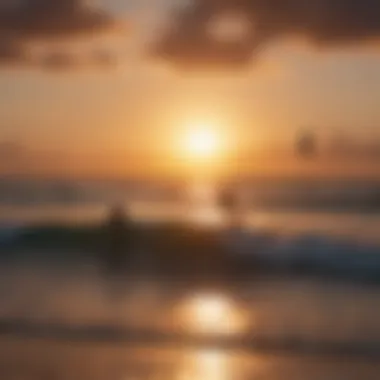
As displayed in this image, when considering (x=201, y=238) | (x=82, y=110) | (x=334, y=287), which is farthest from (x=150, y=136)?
(x=334, y=287)

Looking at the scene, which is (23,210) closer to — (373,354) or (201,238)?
(201,238)

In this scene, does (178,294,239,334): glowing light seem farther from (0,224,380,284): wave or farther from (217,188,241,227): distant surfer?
(217,188,241,227): distant surfer

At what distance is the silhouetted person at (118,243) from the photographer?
17.1 ft

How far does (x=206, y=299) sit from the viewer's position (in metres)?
4.28

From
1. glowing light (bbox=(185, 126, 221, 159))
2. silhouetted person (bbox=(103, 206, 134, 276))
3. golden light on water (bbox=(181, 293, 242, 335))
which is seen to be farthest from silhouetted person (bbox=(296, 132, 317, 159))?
golden light on water (bbox=(181, 293, 242, 335))

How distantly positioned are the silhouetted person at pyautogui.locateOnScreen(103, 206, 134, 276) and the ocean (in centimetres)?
11

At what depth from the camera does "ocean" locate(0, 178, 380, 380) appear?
10.5ft

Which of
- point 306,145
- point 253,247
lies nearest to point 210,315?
point 253,247

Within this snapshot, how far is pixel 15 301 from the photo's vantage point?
4.21 metres

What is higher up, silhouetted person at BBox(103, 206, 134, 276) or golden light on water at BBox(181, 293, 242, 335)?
silhouetted person at BBox(103, 206, 134, 276)

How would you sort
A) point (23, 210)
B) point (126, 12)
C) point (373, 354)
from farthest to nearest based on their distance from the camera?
point (23, 210), point (126, 12), point (373, 354)

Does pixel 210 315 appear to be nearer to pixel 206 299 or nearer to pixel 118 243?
pixel 206 299

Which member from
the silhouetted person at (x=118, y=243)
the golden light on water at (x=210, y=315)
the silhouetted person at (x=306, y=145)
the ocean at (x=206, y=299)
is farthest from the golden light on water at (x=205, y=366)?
the silhouetted person at (x=306, y=145)

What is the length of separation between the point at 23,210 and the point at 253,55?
2.78 meters
